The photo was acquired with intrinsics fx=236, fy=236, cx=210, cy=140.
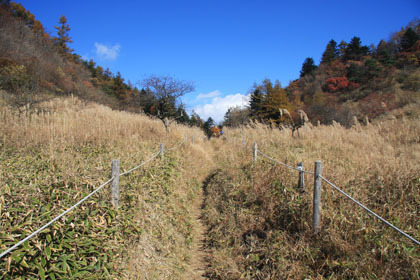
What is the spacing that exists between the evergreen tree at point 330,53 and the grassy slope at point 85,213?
A: 54.6 m

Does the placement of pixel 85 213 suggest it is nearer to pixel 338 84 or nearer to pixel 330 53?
pixel 338 84

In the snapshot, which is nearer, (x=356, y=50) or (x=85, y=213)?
(x=85, y=213)

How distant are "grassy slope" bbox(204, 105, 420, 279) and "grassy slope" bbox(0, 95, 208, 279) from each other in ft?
2.50

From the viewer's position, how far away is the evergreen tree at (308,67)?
170 ft

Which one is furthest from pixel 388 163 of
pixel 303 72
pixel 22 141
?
pixel 303 72

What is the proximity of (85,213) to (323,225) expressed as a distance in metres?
3.04

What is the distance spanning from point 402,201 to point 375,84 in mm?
38356

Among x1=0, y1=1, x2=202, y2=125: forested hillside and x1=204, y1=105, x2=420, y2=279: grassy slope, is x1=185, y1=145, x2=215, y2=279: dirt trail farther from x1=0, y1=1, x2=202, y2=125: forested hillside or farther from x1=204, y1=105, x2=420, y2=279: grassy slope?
x1=0, y1=1, x2=202, y2=125: forested hillside

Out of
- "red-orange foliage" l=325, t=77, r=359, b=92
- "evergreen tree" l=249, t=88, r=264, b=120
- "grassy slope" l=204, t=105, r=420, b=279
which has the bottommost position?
"grassy slope" l=204, t=105, r=420, b=279

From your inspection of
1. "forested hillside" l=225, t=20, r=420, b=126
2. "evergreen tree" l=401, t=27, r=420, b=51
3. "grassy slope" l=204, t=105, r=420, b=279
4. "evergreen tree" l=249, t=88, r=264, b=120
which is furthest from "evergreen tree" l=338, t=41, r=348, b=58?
"grassy slope" l=204, t=105, r=420, b=279

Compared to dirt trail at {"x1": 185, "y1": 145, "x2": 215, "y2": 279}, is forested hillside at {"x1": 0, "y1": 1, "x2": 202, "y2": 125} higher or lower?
higher

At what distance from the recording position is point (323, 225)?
328 centimetres

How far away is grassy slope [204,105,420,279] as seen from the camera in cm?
267

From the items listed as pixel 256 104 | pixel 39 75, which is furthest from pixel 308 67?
pixel 39 75
